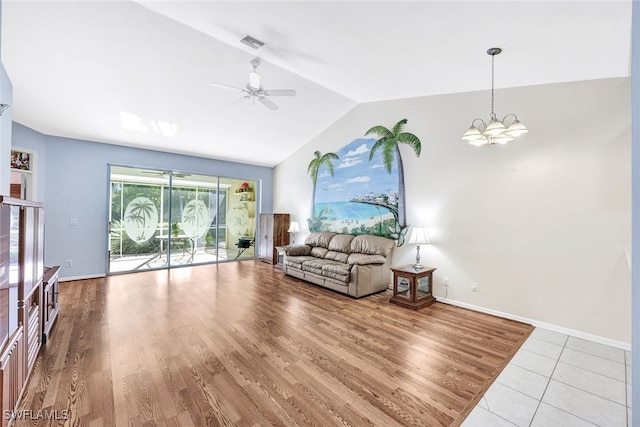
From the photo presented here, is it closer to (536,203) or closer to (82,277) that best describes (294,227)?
(82,277)

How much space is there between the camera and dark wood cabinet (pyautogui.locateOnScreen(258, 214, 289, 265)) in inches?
278

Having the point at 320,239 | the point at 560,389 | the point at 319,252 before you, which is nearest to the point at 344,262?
the point at 319,252

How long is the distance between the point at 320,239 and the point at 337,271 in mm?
1516

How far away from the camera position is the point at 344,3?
2273mm

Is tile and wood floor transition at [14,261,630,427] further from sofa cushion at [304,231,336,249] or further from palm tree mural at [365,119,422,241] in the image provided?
sofa cushion at [304,231,336,249]

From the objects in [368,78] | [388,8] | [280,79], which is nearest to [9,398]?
[388,8]

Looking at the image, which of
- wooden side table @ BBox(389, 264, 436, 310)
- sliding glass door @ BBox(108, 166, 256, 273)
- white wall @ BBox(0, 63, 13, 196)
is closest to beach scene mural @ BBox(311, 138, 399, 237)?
wooden side table @ BBox(389, 264, 436, 310)

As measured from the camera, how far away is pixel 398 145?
488 centimetres

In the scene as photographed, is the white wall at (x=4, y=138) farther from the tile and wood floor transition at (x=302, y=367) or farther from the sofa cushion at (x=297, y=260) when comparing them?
the sofa cushion at (x=297, y=260)

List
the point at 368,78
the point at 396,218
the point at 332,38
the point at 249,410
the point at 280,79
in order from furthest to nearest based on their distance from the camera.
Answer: the point at 396,218
the point at 280,79
the point at 368,78
the point at 332,38
the point at 249,410

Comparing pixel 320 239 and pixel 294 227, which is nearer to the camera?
pixel 320 239

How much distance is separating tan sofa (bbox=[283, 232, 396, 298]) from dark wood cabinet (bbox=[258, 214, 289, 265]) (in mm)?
1226

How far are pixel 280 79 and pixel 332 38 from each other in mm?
1491

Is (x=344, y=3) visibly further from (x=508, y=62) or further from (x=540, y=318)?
(x=540, y=318)
